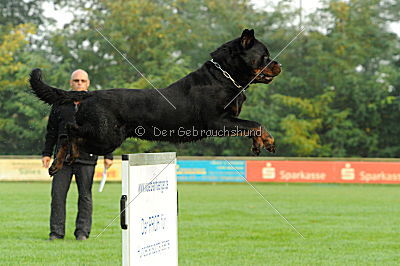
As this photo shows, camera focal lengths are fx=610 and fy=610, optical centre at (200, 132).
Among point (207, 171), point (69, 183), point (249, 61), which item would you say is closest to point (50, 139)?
point (69, 183)

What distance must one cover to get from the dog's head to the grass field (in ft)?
11.9

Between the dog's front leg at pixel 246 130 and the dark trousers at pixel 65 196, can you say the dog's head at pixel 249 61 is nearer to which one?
the dog's front leg at pixel 246 130

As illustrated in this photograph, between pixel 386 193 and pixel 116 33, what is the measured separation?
1008 centimetres

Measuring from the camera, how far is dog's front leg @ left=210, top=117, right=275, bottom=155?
13.2ft

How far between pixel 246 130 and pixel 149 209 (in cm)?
161

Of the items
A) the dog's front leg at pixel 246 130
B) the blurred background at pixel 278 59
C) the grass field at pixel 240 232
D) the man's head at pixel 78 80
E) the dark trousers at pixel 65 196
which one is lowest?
the grass field at pixel 240 232

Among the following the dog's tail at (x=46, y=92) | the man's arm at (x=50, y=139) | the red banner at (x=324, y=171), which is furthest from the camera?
the red banner at (x=324, y=171)

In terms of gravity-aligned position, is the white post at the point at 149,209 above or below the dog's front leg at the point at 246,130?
below

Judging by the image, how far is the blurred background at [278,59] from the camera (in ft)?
82.0

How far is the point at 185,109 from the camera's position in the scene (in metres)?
4.11

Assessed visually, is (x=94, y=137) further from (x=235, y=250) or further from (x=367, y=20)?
(x=367, y=20)

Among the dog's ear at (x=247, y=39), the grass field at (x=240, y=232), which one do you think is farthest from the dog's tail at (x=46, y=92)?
the grass field at (x=240, y=232)

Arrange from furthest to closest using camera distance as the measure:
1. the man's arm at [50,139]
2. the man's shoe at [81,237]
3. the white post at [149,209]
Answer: the man's shoe at [81,237] → the man's arm at [50,139] → the white post at [149,209]

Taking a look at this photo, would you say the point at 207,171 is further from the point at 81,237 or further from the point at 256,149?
the point at 256,149
